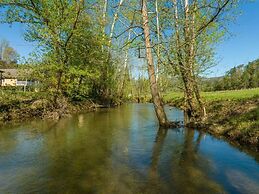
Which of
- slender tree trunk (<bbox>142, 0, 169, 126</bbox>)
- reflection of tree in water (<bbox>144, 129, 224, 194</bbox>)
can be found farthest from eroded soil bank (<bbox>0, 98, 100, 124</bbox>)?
reflection of tree in water (<bbox>144, 129, 224, 194</bbox>)

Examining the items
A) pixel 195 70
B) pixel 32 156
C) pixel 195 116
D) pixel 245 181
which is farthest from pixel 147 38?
pixel 245 181

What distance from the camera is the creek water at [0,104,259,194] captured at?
24.7 ft

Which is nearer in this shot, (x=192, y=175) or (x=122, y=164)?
(x=192, y=175)

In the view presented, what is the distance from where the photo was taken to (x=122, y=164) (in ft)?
31.7

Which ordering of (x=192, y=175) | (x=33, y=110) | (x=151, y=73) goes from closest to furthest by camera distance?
(x=192, y=175), (x=151, y=73), (x=33, y=110)

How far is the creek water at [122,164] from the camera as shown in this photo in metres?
7.53

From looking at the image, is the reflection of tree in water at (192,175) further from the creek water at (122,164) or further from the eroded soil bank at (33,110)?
the eroded soil bank at (33,110)

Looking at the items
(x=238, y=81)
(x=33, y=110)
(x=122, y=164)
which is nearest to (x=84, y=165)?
(x=122, y=164)

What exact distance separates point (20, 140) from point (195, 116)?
11.5 meters

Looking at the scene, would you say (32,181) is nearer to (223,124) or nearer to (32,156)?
(32,156)

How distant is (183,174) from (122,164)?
6.77ft

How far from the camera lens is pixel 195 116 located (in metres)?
20.2

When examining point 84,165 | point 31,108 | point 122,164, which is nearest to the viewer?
point 84,165

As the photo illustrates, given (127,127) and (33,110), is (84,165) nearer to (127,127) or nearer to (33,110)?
(127,127)
